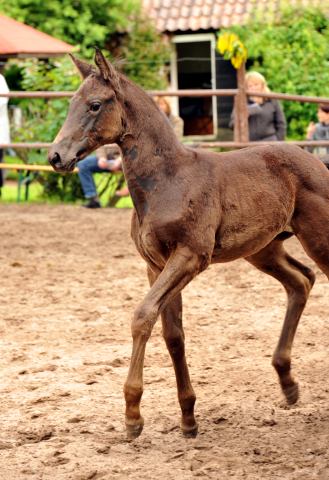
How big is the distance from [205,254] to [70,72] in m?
8.69

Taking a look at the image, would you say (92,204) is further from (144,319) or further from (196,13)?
(196,13)

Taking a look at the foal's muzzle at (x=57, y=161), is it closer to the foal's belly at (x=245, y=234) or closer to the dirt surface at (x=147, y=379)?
the foal's belly at (x=245, y=234)

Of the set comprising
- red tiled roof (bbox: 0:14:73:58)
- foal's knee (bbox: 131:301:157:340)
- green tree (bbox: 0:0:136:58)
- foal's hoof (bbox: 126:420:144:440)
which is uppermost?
green tree (bbox: 0:0:136:58)

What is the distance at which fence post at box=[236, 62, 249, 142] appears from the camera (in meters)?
9.07

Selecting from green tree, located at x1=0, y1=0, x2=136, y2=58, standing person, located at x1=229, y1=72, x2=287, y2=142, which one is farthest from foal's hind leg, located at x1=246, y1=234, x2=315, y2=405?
green tree, located at x1=0, y1=0, x2=136, y2=58

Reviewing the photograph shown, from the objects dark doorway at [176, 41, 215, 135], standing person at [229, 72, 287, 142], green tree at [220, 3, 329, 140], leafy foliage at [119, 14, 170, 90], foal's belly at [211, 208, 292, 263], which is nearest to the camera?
foal's belly at [211, 208, 292, 263]

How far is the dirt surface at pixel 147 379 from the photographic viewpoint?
2943 mm

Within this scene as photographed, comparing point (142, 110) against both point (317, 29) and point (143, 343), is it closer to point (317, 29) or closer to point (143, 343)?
point (143, 343)

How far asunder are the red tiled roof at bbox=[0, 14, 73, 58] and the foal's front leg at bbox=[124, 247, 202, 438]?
9.04 m

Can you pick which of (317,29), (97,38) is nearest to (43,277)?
(97,38)

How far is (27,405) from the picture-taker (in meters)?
3.59

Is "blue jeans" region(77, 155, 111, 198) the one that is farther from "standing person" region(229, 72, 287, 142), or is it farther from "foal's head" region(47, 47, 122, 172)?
"foal's head" region(47, 47, 122, 172)

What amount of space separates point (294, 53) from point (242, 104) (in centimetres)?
650

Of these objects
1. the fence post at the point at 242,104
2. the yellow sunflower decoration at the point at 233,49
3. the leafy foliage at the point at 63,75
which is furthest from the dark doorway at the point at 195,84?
the fence post at the point at 242,104
